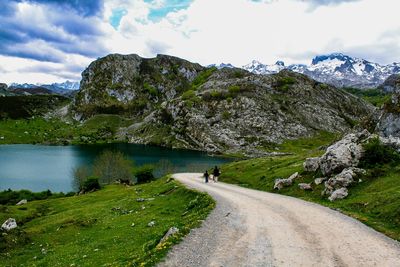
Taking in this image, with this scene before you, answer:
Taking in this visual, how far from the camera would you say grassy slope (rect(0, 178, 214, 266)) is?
2857 cm

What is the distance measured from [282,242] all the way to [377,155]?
32858 mm

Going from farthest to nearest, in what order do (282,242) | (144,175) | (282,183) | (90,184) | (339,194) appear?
(144,175), (90,184), (282,183), (339,194), (282,242)

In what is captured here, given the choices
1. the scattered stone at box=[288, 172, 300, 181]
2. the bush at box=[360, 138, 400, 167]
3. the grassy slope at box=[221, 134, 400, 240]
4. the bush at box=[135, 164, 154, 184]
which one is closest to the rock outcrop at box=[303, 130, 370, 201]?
the bush at box=[360, 138, 400, 167]

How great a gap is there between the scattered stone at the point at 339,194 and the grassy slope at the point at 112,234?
15758 millimetres

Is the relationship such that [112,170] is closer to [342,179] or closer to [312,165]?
[312,165]

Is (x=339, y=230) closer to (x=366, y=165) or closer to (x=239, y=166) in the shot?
(x=366, y=165)

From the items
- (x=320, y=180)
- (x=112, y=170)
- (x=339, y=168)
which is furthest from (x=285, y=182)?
(x=112, y=170)

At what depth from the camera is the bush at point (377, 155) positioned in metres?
50.8

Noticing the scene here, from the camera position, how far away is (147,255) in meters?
22.4

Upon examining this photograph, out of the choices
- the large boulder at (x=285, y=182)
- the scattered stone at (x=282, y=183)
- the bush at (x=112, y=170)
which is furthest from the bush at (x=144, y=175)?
the scattered stone at (x=282, y=183)

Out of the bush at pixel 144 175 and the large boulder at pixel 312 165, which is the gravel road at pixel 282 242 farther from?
the bush at pixel 144 175

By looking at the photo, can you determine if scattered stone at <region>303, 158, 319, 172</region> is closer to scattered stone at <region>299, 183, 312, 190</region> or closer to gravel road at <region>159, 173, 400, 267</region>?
scattered stone at <region>299, 183, 312, 190</region>

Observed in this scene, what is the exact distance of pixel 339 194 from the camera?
45.9 metres

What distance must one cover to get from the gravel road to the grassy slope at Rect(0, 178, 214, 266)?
1813mm
